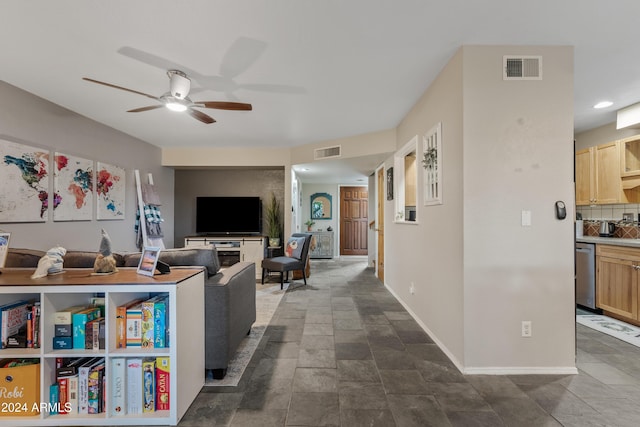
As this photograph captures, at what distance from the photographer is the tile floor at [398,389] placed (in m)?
1.68

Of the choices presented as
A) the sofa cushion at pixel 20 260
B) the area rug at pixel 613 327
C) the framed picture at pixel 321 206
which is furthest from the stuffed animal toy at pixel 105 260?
the framed picture at pixel 321 206

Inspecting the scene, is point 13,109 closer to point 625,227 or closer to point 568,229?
point 568,229

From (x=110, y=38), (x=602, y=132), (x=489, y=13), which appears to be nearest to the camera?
(x=489, y=13)

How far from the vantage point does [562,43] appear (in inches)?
84.0

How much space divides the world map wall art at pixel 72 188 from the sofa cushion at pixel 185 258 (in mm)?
1897

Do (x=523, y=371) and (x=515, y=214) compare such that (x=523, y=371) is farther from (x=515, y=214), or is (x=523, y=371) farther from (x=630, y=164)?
(x=630, y=164)

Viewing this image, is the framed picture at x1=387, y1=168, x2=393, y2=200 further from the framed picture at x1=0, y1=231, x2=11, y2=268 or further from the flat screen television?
the framed picture at x1=0, y1=231, x2=11, y2=268

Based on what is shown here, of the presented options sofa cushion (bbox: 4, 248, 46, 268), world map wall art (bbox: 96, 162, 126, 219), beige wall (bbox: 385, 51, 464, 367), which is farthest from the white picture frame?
world map wall art (bbox: 96, 162, 126, 219)

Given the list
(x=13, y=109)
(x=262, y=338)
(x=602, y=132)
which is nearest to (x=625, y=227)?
(x=602, y=132)

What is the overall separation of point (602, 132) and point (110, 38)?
5655mm

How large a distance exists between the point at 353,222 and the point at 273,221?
3232 mm

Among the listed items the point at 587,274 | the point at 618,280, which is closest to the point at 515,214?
the point at 618,280

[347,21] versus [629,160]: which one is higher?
[347,21]

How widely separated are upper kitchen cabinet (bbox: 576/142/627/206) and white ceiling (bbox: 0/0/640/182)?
55 centimetres
